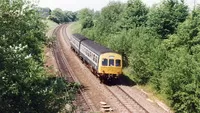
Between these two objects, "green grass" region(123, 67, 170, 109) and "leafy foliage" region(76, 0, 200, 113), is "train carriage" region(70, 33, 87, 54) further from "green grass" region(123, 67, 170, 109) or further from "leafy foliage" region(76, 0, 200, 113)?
"green grass" region(123, 67, 170, 109)

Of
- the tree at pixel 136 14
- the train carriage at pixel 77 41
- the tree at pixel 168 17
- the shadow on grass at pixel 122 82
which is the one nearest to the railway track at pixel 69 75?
the train carriage at pixel 77 41

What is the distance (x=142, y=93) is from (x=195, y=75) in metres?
8.29

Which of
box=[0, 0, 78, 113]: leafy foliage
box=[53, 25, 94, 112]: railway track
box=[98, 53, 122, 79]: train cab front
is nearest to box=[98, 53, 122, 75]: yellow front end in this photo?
box=[98, 53, 122, 79]: train cab front

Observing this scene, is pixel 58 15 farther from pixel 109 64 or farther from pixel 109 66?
pixel 109 66

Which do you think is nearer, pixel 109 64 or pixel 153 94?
pixel 153 94

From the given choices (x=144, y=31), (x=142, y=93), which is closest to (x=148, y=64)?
(x=142, y=93)

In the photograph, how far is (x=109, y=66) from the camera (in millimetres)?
30594

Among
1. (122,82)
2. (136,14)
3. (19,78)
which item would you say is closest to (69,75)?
(122,82)

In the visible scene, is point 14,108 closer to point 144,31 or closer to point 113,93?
point 113,93

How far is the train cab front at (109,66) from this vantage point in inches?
1204

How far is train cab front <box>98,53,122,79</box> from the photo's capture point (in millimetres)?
30578

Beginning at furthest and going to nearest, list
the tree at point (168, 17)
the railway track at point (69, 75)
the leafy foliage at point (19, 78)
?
the tree at point (168, 17) < the railway track at point (69, 75) < the leafy foliage at point (19, 78)

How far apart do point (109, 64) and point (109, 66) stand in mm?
194

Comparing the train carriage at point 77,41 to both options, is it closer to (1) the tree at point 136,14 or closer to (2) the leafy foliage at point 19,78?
(1) the tree at point 136,14
